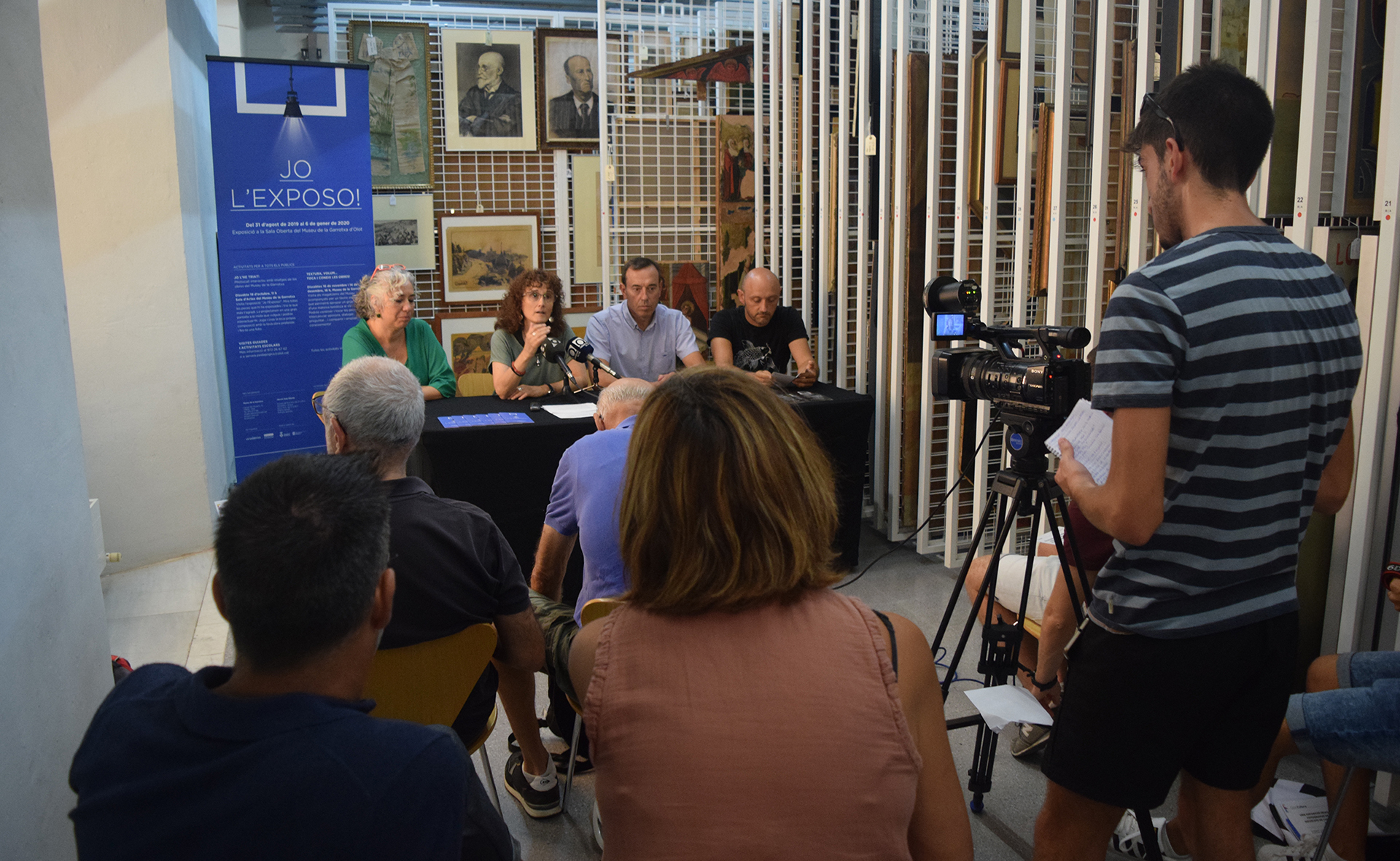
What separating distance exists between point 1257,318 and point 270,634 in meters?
1.46

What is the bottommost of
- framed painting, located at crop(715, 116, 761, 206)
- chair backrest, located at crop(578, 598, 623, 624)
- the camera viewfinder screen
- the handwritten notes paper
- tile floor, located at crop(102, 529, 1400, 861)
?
tile floor, located at crop(102, 529, 1400, 861)

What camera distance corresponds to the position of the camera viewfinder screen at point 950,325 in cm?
232

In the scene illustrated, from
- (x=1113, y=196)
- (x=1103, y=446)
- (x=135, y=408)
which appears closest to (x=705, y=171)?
(x=1113, y=196)

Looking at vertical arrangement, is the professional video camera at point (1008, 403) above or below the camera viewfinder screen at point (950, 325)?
below

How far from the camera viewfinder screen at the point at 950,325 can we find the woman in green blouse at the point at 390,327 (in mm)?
2550

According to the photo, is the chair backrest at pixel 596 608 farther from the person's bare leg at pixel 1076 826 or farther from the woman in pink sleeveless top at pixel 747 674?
the person's bare leg at pixel 1076 826

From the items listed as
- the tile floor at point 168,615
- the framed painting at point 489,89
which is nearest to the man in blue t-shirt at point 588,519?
the tile floor at point 168,615

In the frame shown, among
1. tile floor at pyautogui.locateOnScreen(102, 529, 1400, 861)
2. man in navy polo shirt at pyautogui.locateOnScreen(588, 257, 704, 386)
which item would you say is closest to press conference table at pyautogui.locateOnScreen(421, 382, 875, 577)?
tile floor at pyautogui.locateOnScreen(102, 529, 1400, 861)

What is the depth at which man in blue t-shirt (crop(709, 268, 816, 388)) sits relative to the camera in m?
4.66

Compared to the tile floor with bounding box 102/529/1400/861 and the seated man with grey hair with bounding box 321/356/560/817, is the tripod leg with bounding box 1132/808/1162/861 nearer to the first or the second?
the tile floor with bounding box 102/529/1400/861

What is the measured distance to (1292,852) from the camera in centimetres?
215

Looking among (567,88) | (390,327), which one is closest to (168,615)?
(390,327)

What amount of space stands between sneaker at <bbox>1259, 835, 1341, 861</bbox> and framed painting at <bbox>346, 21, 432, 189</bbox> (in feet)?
21.3

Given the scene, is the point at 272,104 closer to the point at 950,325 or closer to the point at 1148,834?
the point at 950,325
